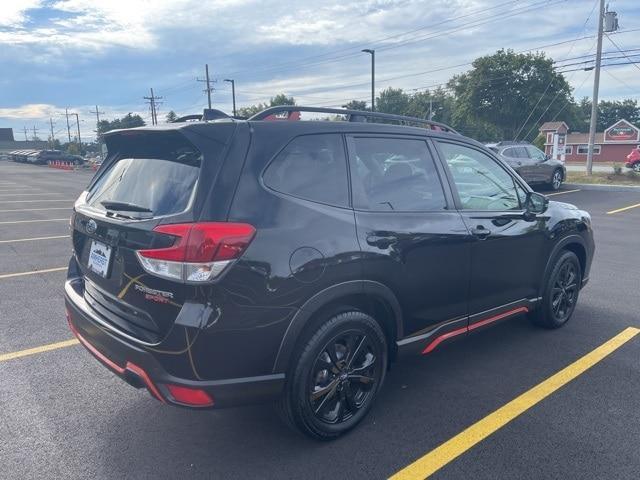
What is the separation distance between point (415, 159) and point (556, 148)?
24.6m

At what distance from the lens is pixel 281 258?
2.48 m

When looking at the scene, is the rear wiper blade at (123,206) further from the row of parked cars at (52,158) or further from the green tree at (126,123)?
the row of parked cars at (52,158)

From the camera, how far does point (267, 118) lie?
9.63 feet

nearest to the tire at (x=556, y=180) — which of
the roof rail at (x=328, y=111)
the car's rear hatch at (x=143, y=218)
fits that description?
the roof rail at (x=328, y=111)

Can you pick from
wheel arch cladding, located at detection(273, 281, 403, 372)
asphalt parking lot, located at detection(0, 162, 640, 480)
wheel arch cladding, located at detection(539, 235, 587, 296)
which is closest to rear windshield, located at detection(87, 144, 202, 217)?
wheel arch cladding, located at detection(273, 281, 403, 372)

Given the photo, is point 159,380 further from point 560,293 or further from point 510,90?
point 510,90

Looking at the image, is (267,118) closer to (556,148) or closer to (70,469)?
(70,469)

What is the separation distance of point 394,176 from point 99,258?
1.86 meters

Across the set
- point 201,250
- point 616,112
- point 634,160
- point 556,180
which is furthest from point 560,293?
point 616,112

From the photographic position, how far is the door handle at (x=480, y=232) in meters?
3.54

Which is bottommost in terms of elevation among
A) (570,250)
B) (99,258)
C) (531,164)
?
(570,250)

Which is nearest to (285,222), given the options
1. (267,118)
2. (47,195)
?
(267,118)

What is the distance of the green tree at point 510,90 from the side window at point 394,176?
5367cm

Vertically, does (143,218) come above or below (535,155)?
above
